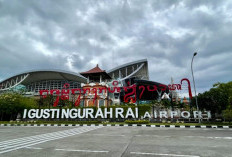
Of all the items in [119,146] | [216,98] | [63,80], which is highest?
[63,80]

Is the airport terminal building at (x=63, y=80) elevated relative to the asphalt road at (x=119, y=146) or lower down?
elevated

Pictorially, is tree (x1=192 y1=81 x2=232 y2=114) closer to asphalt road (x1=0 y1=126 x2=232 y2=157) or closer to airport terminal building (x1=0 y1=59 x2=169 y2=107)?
asphalt road (x1=0 y1=126 x2=232 y2=157)

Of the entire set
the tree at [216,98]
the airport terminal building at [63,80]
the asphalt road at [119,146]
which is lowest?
the asphalt road at [119,146]

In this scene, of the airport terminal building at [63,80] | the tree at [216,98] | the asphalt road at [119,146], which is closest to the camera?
the asphalt road at [119,146]

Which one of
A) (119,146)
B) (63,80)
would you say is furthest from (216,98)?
(63,80)

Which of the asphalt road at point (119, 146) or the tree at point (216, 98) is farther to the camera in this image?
the tree at point (216, 98)

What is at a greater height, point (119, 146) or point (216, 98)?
point (216, 98)

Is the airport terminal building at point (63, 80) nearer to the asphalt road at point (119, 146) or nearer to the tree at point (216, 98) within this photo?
the tree at point (216, 98)

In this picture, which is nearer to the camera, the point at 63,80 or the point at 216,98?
the point at 216,98

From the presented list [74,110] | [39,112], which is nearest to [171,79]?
[74,110]

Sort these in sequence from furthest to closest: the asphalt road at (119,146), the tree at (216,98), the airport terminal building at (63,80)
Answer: the airport terminal building at (63,80), the tree at (216,98), the asphalt road at (119,146)

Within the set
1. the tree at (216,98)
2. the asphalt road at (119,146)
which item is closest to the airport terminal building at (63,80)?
the tree at (216,98)

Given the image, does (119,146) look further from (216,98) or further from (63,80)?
(63,80)

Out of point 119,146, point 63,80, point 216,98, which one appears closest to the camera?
point 119,146
